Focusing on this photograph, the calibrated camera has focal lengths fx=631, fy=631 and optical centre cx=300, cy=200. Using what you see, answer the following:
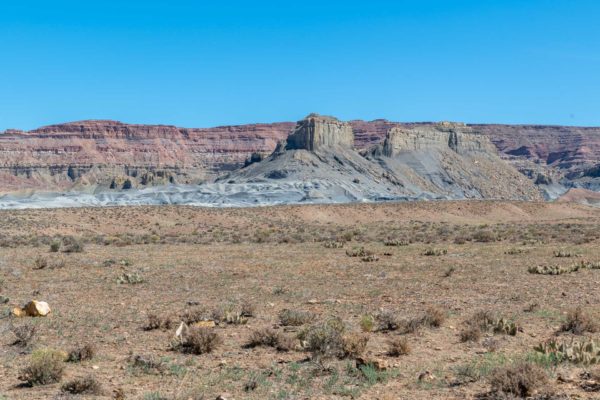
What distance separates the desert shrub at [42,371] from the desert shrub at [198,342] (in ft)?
6.75

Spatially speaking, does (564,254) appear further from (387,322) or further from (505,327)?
(387,322)

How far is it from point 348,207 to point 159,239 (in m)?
34.1

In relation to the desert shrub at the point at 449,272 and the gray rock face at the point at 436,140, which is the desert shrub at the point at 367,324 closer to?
the desert shrub at the point at 449,272

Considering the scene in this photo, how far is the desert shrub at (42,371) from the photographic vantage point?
27.3 ft

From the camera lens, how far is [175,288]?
16469 mm

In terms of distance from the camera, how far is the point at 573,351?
902cm

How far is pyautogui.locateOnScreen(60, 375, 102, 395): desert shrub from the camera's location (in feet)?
26.1

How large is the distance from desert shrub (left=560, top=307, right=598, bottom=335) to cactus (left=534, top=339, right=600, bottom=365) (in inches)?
52.5

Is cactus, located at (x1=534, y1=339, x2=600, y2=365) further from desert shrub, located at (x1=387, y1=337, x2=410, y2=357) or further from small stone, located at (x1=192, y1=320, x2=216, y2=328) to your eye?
small stone, located at (x1=192, y1=320, x2=216, y2=328)

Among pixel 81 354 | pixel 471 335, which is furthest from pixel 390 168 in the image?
pixel 81 354

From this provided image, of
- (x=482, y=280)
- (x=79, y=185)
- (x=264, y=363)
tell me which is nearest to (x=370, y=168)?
(x=79, y=185)

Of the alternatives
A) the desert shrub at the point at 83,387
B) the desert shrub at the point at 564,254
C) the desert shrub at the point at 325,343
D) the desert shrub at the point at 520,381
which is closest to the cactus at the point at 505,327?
the desert shrub at the point at 325,343

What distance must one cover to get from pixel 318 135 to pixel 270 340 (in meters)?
110

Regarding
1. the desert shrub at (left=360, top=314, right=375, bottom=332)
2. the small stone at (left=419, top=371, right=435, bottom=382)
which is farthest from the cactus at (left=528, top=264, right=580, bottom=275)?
the small stone at (left=419, top=371, right=435, bottom=382)
